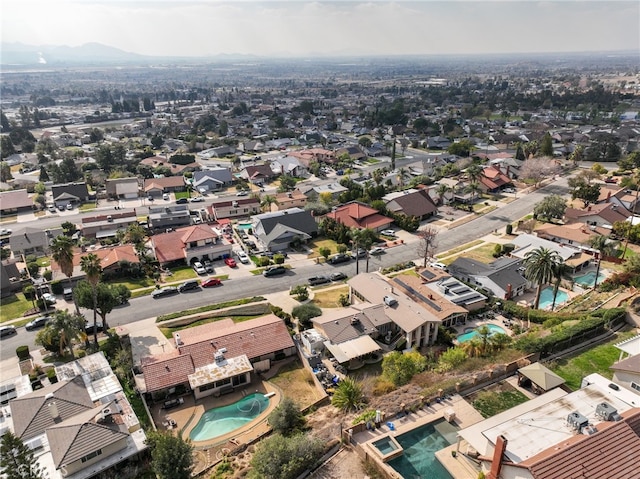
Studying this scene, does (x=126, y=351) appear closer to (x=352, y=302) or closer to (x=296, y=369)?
(x=296, y=369)

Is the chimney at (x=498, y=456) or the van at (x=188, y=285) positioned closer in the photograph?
the chimney at (x=498, y=456)

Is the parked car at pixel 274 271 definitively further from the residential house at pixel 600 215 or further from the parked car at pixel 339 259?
the residential house at pixel 600 215

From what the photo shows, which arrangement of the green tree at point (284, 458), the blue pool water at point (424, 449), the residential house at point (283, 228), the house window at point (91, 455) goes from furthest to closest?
1. the residential house at point (283, 228)
2. the house window at point (91, 455)
3. the blue pool water at point (424, 449)
4. the green tree at point (284, 458)

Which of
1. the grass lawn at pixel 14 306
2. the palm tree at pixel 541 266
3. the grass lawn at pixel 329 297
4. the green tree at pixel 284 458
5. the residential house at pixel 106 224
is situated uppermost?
the palm tree at pixel 541 266

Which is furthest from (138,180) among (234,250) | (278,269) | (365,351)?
(365,351)

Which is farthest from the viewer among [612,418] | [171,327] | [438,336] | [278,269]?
[278,269]

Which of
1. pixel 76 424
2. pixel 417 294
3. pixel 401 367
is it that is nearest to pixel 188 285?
pixel 76 424

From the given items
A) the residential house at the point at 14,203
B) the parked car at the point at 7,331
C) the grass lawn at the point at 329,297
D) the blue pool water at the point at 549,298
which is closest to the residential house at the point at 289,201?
the grass lawn at the point at 329,297

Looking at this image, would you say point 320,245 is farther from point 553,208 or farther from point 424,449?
point 424,449

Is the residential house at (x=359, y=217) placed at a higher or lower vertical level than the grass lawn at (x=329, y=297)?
higher
